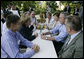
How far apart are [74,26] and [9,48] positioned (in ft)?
2.68

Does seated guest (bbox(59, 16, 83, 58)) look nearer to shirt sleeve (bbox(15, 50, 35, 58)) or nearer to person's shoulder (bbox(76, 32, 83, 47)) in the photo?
person's shoulder (bbox(76, 32, 83, 47))


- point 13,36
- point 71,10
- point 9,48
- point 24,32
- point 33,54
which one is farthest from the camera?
point 71,10

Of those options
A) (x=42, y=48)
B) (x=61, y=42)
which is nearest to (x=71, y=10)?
(x=61, y=42)

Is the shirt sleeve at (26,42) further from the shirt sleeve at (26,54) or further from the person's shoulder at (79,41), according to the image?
the person's shoulder at (79,41)

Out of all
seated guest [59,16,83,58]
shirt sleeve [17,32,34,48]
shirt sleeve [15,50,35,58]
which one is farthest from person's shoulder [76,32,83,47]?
shirt sleeve [17,32,34,48]

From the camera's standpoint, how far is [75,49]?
208 cm

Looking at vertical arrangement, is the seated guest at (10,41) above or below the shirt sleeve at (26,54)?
above

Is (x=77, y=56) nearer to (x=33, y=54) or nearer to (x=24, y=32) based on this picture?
(x=33, y=54)

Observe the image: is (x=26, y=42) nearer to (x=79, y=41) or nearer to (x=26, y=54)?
(x=26, y=54)

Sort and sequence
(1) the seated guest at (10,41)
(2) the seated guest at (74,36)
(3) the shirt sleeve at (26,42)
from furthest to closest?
A: (3) the shirt sleeve at (26,42) < (2) the seated guest at (74,36) < (1) the seated guest at (10,41)

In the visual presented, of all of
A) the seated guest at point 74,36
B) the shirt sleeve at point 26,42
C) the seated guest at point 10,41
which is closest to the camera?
the seated guest at point 10,41

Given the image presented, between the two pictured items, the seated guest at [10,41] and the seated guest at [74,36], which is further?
the seated guest at [74,36]

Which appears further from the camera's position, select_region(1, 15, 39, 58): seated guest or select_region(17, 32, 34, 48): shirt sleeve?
select_region(17, 32, 34, 48): shirt sleeve

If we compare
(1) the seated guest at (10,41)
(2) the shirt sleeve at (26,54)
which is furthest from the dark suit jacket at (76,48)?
(1) the seated guest at (10,41)
